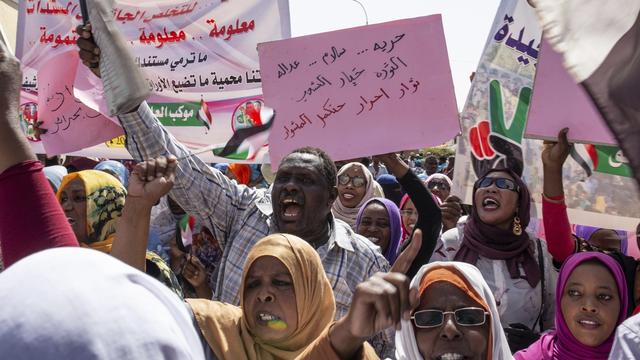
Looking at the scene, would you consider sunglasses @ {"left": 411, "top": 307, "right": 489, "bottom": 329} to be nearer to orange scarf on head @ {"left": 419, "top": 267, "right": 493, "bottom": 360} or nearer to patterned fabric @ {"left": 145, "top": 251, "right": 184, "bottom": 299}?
orange scarf on head @ {"left": 419, "top": 267, "right": 493, "bottom": 360}

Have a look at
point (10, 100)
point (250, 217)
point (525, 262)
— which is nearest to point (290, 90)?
point (250, 217)

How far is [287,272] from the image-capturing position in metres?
2.26

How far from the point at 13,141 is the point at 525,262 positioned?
2.33m

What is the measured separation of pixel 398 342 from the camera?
243 cm

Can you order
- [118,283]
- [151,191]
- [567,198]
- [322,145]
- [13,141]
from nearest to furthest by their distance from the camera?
[118,283]
[13,141]
[151,191]
[567,198]
[322,145]

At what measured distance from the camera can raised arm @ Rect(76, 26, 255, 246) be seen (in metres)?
2.76

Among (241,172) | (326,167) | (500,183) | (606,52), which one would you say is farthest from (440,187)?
(606,52)

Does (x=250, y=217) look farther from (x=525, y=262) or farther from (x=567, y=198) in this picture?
(x=567, y=198)

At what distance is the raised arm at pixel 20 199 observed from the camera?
1.56 meters

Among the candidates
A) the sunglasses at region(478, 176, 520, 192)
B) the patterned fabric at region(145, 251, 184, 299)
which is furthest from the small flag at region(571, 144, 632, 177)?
the patterned fabric at region(145, 251, 184, 299)

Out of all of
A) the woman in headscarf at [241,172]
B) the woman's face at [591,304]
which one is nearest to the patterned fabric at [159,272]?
the woman's face at [591,304]

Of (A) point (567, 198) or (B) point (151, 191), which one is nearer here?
(B) point (151, 191)

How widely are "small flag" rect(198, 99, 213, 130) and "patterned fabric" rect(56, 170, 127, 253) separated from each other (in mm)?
1313

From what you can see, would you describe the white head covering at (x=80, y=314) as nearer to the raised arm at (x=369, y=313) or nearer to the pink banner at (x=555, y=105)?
the raised arm at (x=369, y=313)
